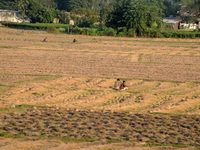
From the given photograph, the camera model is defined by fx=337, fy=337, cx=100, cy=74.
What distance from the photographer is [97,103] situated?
15.2 metres

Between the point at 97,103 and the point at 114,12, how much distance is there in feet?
151

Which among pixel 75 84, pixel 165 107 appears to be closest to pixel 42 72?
pixel 75 84

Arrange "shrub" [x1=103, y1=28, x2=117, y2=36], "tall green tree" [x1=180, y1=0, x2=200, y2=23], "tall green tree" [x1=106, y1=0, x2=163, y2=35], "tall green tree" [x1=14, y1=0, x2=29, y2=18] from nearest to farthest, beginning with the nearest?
"shrub" [x1=103, y1=28, x2=117, y2=36], "tall green tree" [x1=106, y1=0, x2=163, y2=35], "tall green tree" [x1=180, y1=0, x2=200, y2=23], "tall green tree" [x1=14, y1=0, x2=29, y2=18]

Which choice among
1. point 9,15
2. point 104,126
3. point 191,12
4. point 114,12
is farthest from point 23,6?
point 104,126

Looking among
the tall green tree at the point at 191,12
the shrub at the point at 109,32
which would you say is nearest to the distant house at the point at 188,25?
the tall green tree at the point at 191,12

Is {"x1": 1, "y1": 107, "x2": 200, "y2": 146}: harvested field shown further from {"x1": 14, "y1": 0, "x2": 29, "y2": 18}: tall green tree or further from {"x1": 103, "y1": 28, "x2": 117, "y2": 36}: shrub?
{"x1": 14, "y1": 0, "x2": 29, "y2": 18}: tall green tree

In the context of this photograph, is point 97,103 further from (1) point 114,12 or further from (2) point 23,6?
(2) point 23,6

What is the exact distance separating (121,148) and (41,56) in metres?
20.0

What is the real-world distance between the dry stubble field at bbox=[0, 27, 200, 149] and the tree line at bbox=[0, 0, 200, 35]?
29.2 meters

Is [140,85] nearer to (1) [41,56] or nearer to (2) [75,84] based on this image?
(2) [75,84]

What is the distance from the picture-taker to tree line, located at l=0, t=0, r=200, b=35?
55.7 metres

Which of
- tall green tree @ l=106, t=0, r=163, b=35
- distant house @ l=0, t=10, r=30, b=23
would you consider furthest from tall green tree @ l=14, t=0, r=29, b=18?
tall green tree @ l=106, t=0, r=163, b=35

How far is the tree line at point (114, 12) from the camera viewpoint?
→ 55688 mm

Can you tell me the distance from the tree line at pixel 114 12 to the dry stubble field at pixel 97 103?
2921 cm
